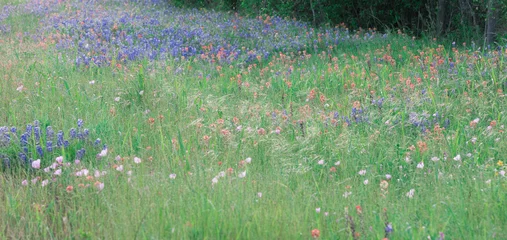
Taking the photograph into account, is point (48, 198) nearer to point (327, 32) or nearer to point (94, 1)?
point (327, 32)

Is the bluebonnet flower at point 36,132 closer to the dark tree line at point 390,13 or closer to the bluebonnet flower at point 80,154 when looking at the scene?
the bluebonnet flower at point 80,154

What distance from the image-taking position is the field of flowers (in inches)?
123

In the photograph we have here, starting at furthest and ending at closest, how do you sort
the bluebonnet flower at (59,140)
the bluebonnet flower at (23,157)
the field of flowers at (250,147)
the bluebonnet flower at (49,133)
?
the bluebonnet flower at (49,133) → the bluebonnet flower at (59,140) → the bluebonnet flower at (23,157) → the field of flowers at (250,147)

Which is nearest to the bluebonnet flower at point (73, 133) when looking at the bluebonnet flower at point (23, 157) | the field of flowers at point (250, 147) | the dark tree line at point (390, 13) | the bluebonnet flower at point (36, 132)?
the field of flowers at point (250, 147)

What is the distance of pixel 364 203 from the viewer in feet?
11.0

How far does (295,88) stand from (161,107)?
164 centimetres

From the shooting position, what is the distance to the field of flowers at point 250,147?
313 centimetres

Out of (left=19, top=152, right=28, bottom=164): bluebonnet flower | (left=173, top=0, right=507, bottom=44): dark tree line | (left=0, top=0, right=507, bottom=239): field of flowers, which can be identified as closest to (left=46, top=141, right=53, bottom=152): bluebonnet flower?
(left=0, top=0, right=507, bottom=239): field of flowers

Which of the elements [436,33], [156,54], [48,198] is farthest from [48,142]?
[436,33]

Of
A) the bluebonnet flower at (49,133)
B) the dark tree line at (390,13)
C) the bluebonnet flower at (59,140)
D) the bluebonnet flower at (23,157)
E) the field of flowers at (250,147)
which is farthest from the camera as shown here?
the dark tree line at (390,13)

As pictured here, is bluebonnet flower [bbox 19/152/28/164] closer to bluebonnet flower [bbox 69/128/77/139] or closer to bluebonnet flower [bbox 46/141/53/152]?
bluebonnet flower [bbox 46/141/53/152]

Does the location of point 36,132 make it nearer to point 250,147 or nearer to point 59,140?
point 59,140

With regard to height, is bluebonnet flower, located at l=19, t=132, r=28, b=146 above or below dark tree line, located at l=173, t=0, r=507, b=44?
above

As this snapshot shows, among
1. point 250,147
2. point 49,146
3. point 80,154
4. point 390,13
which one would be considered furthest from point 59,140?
point 390,13
